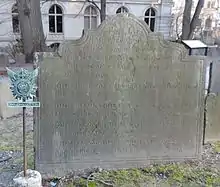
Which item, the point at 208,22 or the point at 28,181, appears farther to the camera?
the point at 208,22

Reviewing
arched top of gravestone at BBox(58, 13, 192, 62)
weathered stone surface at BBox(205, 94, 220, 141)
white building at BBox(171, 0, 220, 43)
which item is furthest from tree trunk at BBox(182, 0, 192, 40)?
arched top of gravestone at BBox(58, 13, 192, 62)

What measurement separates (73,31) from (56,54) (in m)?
22.4

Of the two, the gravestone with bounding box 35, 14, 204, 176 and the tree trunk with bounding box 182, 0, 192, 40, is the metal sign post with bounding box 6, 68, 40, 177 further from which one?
the tree trunk with bounding box 182, 0, 192, 40

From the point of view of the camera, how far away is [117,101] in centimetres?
416

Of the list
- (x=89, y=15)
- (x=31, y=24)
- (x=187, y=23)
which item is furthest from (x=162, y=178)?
(x=89, y=15)

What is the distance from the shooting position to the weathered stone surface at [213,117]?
198 inches

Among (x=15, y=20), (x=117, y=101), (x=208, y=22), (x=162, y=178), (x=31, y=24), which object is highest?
(x=208, y=22)

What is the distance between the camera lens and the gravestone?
3.96 metres

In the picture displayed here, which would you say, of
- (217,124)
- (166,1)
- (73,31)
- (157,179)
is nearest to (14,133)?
(157,179)

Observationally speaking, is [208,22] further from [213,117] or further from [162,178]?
[162,178]

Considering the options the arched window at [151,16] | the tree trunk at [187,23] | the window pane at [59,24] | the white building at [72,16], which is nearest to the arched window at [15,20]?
the white building at [72,16]

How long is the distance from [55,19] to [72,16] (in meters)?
1.34

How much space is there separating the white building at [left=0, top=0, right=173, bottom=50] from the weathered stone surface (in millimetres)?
18575

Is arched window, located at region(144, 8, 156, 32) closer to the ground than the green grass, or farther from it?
farther from it
